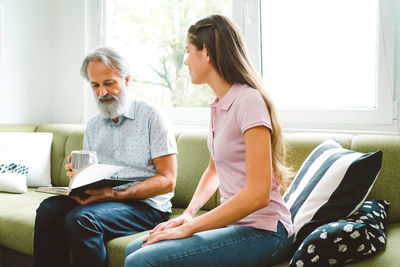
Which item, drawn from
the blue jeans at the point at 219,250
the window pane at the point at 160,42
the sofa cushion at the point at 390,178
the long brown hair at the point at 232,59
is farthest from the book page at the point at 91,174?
the window pane at the point at 160,42

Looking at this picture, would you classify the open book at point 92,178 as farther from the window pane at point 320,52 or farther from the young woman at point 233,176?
the window pane at point 320,52

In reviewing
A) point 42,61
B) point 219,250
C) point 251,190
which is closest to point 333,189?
point 251,190

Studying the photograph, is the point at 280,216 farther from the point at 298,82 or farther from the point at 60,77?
the point at 60,77

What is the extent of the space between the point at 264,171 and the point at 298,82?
4.41 ft

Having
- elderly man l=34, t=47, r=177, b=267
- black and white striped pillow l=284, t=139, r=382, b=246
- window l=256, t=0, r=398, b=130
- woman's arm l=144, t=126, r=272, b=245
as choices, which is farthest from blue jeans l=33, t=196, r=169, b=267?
window l=256, t=0, r=398, b=130

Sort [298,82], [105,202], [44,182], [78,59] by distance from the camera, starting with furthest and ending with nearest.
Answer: [78,59] → [44,182] → [298,82] → [105,202]

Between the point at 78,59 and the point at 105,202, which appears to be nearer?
the point at 105,202

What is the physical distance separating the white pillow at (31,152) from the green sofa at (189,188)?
6 cm

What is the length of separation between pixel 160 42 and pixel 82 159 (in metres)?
1.58

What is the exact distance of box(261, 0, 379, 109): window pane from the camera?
7.42 feet

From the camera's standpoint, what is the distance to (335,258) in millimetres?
1282

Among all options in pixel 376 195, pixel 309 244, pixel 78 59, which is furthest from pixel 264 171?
pixel 78 59

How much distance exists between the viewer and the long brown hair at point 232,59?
1415 millimetres

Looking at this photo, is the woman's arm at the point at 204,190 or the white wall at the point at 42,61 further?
the white wall at the point at 42,61
